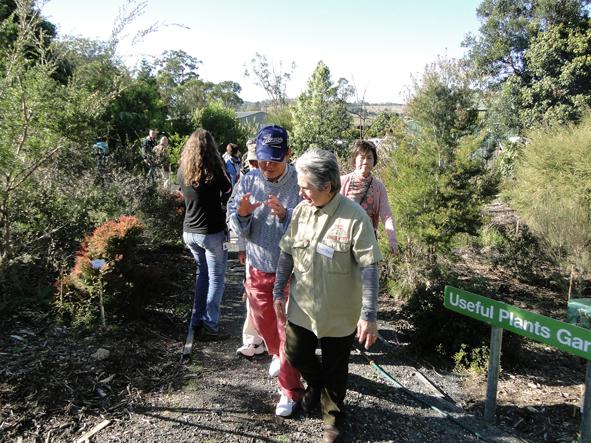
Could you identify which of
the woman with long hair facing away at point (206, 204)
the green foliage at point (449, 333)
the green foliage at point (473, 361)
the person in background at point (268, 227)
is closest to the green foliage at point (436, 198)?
the green foliage at point (449, 333)

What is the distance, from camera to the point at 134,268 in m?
4.14

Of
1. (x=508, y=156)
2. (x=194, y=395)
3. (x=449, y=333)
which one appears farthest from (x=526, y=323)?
(x=508, y=156)

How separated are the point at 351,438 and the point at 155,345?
1837 millimetres

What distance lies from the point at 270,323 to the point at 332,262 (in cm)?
91

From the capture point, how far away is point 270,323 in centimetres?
313

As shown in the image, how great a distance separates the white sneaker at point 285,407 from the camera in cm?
290

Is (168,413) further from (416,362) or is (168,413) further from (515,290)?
(515,290)

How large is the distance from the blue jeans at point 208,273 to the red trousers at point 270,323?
72 cm

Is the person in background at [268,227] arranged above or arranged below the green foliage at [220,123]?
below

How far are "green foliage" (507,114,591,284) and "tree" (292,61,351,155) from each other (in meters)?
8.70

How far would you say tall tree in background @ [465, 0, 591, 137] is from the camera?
19094 mm

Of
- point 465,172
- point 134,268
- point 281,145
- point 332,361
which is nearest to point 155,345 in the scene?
point 134,268

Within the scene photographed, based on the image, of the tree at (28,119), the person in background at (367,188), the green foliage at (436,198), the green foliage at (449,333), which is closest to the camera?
the tree at (28,119)

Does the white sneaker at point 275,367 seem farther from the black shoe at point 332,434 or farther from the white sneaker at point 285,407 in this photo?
the black shoe at point 332,434
